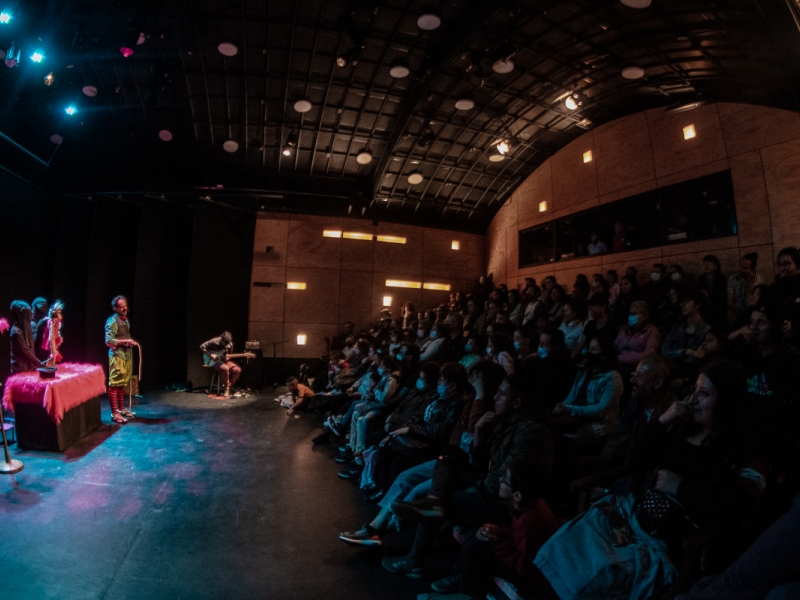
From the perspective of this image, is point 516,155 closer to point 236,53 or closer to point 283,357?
point 236,53

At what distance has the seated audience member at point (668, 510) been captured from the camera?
1772 mm

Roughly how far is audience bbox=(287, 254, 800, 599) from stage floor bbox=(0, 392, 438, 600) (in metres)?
0.36

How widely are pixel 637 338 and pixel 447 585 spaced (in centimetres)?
353

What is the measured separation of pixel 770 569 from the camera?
1303 mm

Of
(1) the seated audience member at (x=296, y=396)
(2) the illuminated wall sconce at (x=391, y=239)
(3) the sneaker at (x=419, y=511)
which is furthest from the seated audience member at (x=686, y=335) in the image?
(2) the illuminated wall sconce at (x=391, y=239)

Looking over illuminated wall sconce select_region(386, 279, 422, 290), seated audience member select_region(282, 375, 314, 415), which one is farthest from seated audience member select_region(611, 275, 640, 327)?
illuminated wall sconce select_region(386, 279, 422, 290)

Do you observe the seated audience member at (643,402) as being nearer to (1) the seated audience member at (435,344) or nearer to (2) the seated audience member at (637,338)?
(2) the seated audience member at (637,338)

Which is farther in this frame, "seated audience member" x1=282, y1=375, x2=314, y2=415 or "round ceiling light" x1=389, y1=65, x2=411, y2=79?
"seated audience member" x1=282, y1=375, x2=314, y2=415

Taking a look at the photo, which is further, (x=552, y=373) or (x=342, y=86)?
(x=342, y=86)

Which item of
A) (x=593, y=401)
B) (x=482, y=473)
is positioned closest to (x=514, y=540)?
(x=482, y=473)

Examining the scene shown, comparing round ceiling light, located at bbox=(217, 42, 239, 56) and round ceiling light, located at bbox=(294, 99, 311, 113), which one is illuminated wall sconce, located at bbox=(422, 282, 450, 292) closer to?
round ceiling light, located at bbox=(294, 99, 311, 113)

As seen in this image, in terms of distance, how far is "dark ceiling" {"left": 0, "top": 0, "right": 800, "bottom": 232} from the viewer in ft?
20.4

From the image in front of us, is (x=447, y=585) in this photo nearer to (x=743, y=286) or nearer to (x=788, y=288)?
(x=788, y=288)

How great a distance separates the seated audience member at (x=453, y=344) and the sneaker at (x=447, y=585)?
388 centimetres
